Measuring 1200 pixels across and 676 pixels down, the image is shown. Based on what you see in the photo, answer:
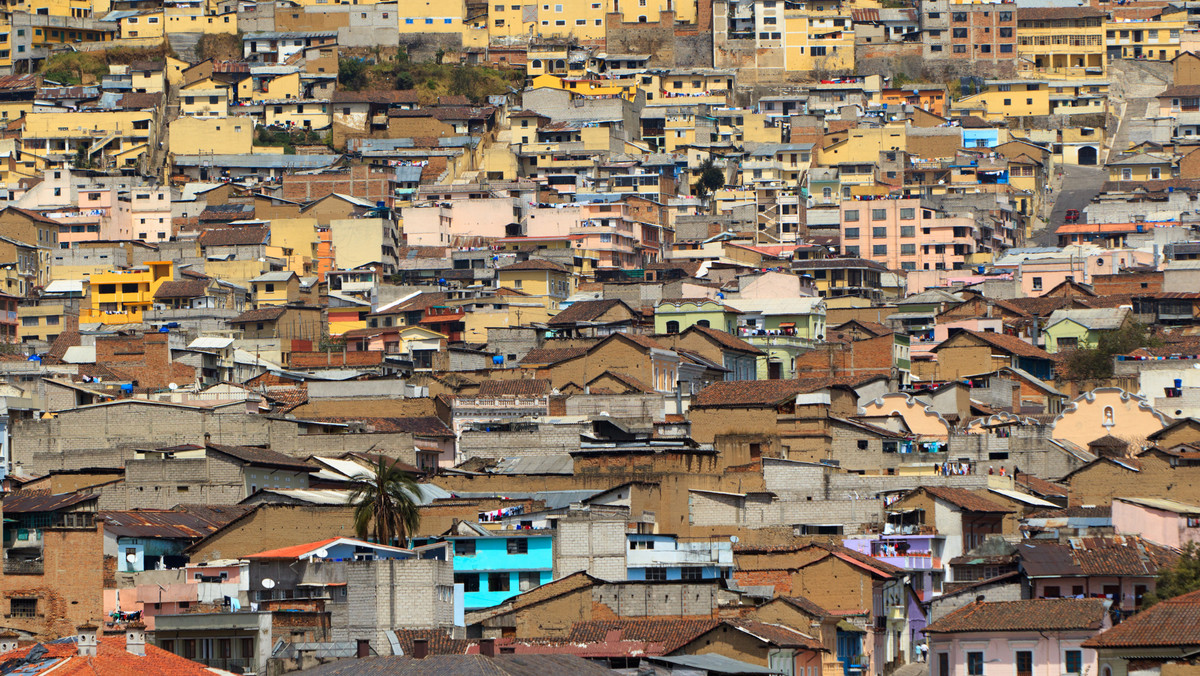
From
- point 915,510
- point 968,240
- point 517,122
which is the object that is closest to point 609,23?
point 517,122

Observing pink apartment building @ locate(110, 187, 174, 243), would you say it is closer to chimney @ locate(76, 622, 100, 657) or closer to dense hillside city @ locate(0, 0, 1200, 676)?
dense hillside city @ locate(0, 0, 1200, 676)

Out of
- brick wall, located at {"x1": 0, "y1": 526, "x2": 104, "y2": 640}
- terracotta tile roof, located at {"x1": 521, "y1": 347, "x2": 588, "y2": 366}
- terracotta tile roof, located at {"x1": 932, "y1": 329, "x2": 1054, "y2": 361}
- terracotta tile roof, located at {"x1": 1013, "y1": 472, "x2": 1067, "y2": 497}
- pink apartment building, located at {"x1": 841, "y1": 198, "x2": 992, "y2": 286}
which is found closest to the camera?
brick wall, located at {"x1": 0, "y1": 526, "x2": 104, "y2": 640}

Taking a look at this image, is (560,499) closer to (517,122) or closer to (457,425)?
(457,425)

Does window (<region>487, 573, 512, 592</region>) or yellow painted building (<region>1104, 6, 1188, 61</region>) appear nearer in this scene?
window (<region>487, 573, 512, 592</region>)

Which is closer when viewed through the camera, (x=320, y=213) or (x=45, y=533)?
(x=45, y=533)

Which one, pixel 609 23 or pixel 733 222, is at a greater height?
pixel 609 23

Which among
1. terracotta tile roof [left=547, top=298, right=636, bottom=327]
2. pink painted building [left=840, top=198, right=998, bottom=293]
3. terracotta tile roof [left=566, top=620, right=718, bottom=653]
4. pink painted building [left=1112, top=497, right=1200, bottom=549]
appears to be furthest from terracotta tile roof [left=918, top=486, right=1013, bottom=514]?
pink painted building [left=840, top=198, right=998, bottom=293]

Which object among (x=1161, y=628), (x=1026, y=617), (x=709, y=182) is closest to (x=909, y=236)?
(x=709, y=182)

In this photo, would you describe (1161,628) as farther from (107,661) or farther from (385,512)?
(385,512)

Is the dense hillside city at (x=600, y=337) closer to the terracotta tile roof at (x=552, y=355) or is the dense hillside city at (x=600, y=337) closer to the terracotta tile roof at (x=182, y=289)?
the terracotta tile roof at (x=182, y=289)
